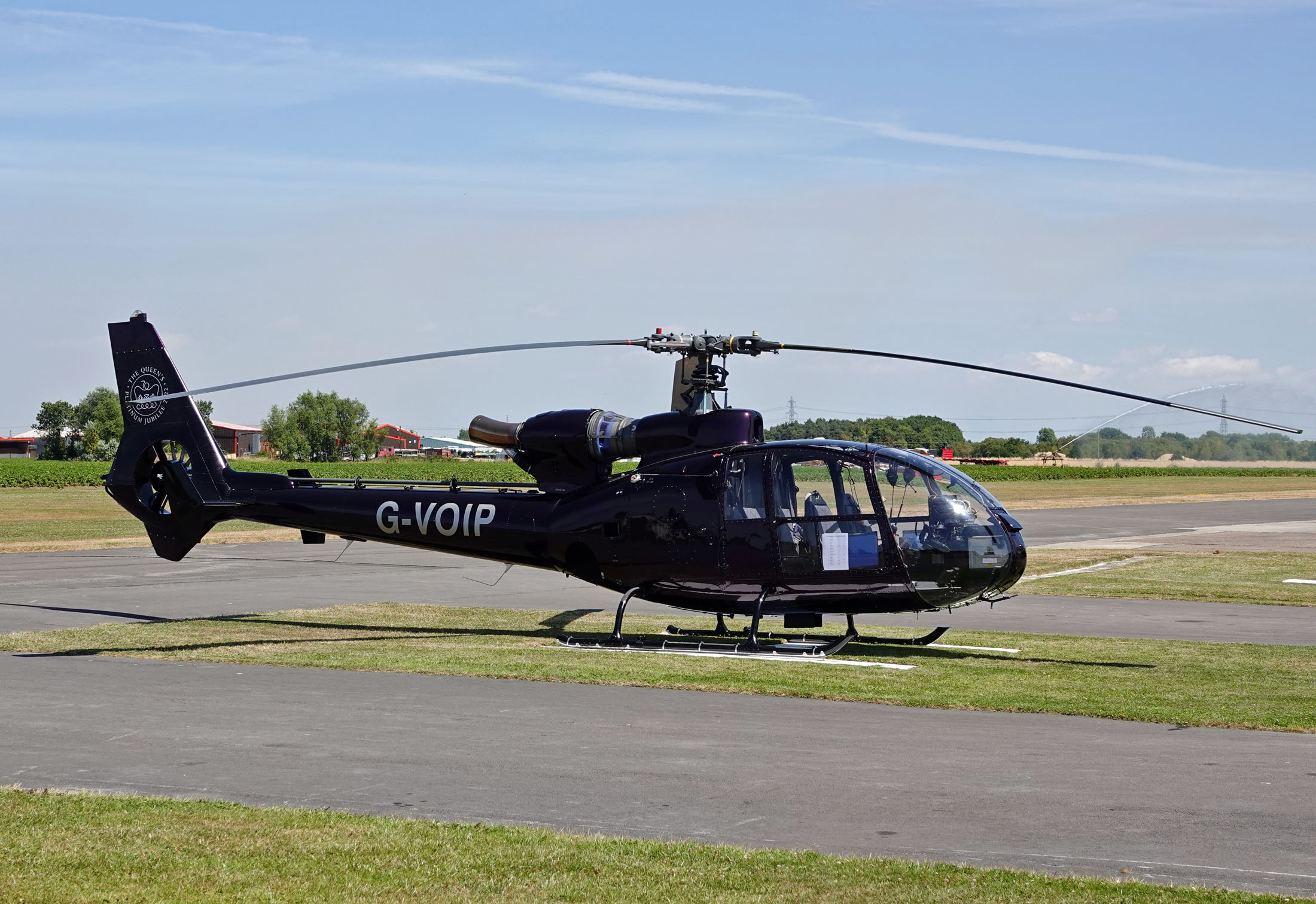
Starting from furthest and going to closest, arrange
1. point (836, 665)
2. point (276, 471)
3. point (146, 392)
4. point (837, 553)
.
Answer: point (276, 471) < point (146, 392) < point (837, 553) < point (836, 665)

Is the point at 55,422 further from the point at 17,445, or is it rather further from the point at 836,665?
the point at 836,665

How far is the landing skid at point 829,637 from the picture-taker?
15.6 metres

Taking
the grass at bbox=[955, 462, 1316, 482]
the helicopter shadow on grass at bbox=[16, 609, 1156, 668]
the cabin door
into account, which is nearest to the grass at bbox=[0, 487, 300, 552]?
the helicopter shadow on grass at bbox=[16, 609, 1156, 668]

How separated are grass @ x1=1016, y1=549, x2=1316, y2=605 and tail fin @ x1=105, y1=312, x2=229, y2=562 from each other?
14620 millimetres

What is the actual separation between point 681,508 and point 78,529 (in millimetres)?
33560

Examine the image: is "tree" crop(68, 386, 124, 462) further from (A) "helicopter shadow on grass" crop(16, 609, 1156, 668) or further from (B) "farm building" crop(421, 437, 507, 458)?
(A) "helicopter shadow on grass" crop(16, 609, 1156, 668)

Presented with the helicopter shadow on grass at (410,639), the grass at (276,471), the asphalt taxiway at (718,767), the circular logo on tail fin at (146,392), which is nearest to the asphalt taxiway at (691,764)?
the asphalt taxiway at (718,767)

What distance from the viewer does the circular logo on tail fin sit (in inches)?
692

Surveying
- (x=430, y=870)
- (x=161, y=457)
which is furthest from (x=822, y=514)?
(x=161, y=457)

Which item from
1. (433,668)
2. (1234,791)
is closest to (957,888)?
(1234,791)

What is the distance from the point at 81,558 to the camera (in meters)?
29.7

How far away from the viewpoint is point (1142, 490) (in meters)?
89.1

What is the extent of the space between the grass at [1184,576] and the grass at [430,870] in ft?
58.3

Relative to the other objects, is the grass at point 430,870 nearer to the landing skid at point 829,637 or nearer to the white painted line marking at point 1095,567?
the landing skid at point 829,637
